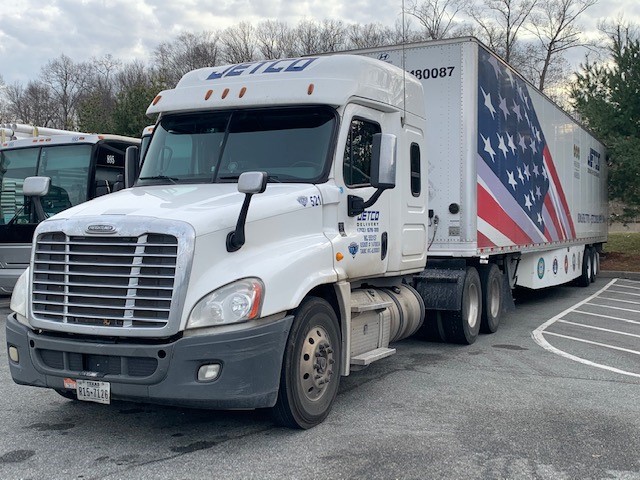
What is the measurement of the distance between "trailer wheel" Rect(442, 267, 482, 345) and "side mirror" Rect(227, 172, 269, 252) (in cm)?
471

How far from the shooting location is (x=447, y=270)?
914 centimetres

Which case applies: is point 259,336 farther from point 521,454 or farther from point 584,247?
point 584,247

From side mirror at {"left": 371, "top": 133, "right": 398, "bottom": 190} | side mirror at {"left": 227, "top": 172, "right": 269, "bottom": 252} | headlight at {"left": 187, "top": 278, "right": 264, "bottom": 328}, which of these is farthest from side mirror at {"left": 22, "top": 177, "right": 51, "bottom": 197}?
side mirror at {"left": 371, "top": 133, "right": 398, "bottom": 190}

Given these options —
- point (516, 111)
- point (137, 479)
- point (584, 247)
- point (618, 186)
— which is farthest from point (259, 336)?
point (618, 186)

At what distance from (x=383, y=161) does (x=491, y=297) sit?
490 centimetres

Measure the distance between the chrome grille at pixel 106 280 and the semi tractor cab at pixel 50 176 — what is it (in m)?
7.37

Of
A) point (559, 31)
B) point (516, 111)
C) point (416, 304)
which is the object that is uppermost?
point (559, 31)

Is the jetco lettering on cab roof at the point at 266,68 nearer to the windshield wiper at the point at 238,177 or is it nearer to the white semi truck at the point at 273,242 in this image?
the white semi truck at the point at 273,242

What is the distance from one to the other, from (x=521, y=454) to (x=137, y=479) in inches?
102

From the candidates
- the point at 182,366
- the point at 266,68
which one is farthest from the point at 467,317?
the point at 182,366

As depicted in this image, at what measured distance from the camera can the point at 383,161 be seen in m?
5.80

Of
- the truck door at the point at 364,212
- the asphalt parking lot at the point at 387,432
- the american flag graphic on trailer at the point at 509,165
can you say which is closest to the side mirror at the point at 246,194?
the truck door at the point at 364,212

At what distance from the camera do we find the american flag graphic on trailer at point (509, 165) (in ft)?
30.5

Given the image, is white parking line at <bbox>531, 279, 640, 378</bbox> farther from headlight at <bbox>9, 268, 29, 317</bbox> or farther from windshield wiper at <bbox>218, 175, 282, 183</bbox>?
headlight at <bbox>9, 268, 29, 317</bbox>
